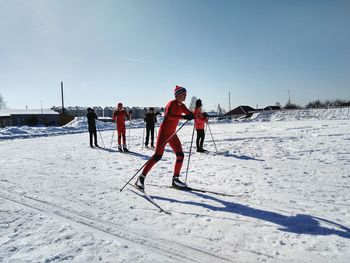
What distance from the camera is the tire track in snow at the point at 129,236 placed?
2.75 metres

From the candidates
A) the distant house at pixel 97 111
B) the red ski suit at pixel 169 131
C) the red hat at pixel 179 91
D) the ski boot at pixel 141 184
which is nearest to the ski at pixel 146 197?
the ski boot at pixel 141 184

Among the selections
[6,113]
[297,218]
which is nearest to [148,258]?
[297,218]

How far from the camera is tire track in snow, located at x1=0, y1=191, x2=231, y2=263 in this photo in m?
2.75

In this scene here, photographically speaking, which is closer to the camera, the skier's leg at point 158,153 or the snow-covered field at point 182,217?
the snow-covered field at point 182,217

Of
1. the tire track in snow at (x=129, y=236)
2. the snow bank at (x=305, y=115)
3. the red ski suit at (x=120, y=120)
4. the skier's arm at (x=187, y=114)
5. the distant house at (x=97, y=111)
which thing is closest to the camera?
the tire track in snow at (x=129, y=236)

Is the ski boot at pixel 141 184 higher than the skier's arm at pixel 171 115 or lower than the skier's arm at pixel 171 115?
lower

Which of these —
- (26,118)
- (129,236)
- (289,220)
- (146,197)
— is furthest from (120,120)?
(26,118)

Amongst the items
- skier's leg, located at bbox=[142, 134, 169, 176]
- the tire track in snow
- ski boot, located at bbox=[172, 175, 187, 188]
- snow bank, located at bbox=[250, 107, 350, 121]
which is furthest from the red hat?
snow bank, located at bbox=[250, 107, 350, 121]

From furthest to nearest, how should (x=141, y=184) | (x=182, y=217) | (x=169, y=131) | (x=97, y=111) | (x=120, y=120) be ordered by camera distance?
(x=97, y=111) < (x=120, y=120) < (x=169, y=131) < (x=141, y=184) < (x=182, y=217)

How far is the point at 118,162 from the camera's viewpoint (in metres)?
8.57

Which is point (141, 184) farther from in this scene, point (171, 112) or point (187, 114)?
point (187, 114)

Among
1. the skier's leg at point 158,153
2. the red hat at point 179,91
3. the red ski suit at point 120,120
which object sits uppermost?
the red hat at point 179,91

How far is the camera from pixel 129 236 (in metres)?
3.18

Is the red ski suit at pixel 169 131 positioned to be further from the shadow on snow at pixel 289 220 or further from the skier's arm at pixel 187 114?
the shadow on snow at pixel 289 220
